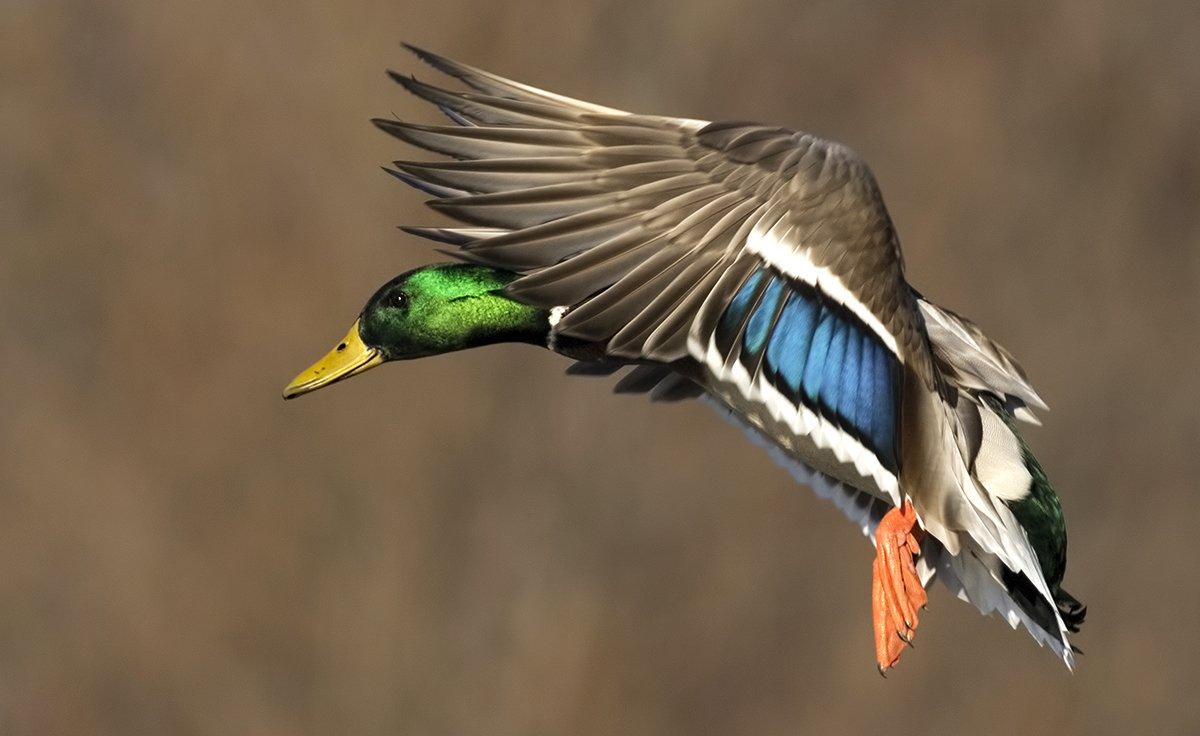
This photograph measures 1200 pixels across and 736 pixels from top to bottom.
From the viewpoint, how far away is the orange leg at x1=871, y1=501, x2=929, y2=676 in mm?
1769

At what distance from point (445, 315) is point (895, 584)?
1.69 feet

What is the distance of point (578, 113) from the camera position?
155 centimetres

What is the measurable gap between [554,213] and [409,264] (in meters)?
2.60

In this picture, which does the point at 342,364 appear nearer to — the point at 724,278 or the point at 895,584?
the point at 724,278

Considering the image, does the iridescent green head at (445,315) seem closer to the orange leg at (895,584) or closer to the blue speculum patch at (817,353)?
the blue speculum patch at (817,353)

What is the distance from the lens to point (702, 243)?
1.53 metres

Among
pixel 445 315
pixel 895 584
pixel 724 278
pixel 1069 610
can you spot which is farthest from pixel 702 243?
pixel 1069 610

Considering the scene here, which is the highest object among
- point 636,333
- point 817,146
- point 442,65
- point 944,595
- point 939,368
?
point 442,65

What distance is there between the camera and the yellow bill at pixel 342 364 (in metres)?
1.84

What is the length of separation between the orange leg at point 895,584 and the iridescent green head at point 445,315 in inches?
15.5

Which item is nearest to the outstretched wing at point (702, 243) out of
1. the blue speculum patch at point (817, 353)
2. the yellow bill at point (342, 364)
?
the blue speculum patch at point (817, 353)

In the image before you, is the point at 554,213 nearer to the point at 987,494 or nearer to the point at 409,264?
the point at 987,494

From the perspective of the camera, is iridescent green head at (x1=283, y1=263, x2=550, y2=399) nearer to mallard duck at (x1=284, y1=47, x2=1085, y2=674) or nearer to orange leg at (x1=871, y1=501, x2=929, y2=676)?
mallard duck at (x1=284, y1=47, x2=1085, y2=674)

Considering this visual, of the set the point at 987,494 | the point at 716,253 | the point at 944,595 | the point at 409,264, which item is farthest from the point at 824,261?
the point at 944,595
